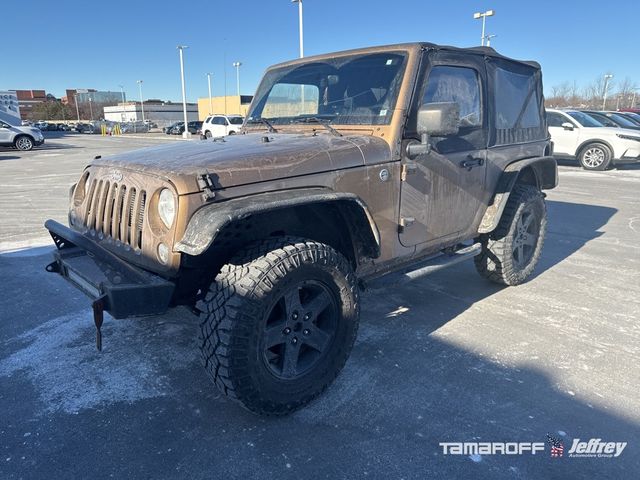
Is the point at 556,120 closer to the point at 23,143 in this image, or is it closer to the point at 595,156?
the point at 595,156

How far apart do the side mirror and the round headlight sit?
1590 mm

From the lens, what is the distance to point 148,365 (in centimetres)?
318

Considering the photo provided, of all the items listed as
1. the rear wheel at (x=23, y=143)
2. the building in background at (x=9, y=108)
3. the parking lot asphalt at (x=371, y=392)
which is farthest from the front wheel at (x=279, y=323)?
the building in background at (x=9, y=108)

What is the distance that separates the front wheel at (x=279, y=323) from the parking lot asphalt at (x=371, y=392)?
0.23 meters

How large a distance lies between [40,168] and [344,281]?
643 inches

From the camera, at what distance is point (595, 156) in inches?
537

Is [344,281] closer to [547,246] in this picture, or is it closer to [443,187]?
[443,187]

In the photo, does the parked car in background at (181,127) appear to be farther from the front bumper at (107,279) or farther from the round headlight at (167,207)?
the round headlight at (167,207)

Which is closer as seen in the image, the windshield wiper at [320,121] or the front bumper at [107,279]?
the front bumper at [107,279]

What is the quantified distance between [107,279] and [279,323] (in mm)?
968

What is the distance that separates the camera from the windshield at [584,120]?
1381 cm

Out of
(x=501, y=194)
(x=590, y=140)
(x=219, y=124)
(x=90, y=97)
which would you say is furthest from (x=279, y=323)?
(x=90, y=97)

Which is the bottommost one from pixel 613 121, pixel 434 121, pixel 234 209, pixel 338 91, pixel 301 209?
pixel 301 209

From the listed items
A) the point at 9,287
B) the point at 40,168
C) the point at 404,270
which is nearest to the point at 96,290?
the point at 404,270
